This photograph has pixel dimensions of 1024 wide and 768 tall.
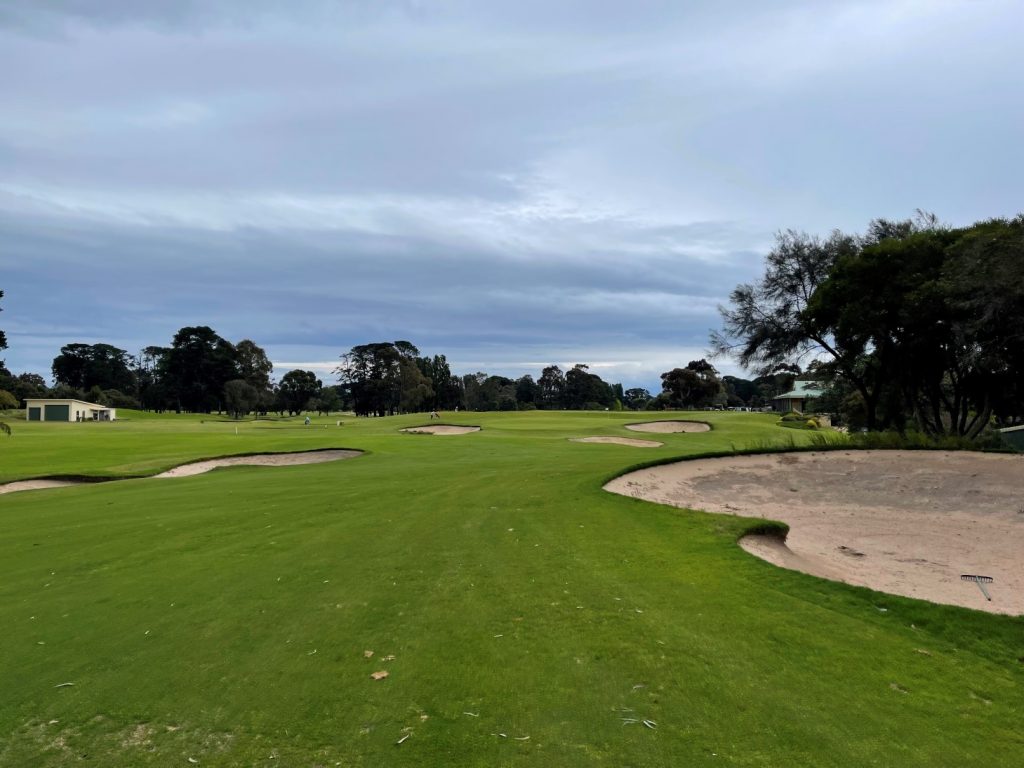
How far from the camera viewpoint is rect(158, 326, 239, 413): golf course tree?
110 m

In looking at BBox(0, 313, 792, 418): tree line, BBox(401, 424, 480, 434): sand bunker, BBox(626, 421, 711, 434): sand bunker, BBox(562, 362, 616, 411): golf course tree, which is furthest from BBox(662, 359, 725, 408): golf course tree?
BBox(401, 424, 480, 434): sand bunker

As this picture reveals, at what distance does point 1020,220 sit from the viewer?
1859cm

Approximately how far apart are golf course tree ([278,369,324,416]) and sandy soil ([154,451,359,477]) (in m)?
92.2

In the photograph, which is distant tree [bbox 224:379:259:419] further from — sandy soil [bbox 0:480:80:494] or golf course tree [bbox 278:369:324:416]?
sandy soil [bbox 0:480:80:494]

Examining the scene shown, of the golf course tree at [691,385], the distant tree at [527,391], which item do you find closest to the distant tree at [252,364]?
the distant tree at [527,391]

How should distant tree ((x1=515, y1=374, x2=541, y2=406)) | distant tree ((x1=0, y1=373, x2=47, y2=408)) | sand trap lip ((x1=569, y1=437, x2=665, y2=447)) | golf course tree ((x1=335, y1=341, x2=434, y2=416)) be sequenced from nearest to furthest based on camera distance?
sand trap lip ((x1=569, y1=437, x2=665, y2=447)), distant tree ((x1=0, y1=373, x2=47, y2=408)), golf course tree ((x1=335, y1=341, x2=434, y2=416)), distant tree ((x1=515, y1=374, x2=541, y2=406))

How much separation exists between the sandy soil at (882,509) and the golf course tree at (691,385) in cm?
7236

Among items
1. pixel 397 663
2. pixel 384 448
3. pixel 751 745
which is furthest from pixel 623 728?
pixel 384 448

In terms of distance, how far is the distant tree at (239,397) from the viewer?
101m

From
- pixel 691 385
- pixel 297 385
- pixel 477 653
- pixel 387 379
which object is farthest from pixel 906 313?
pixel 297 385

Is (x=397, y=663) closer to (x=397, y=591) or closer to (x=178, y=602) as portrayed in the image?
(x=397, y=591)

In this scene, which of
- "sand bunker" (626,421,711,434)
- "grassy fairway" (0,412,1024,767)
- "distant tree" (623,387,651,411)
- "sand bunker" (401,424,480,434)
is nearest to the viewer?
"grassy fairway" (0,412,1024,767)

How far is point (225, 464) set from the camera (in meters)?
23.3

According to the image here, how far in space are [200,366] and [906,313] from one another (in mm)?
115423
